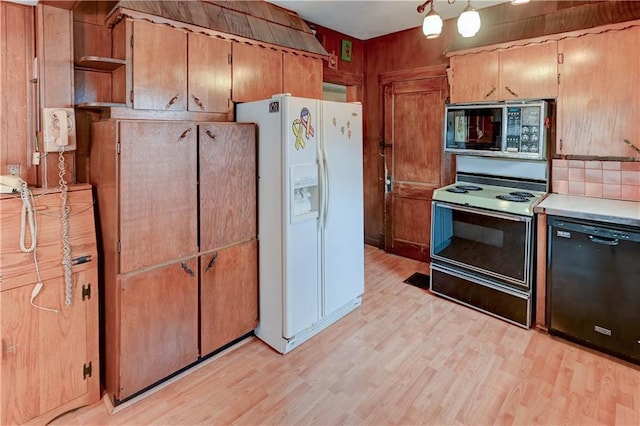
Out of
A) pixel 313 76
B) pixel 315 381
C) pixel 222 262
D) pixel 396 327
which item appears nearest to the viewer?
pixel 315 381

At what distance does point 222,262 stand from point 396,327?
4.83 feet

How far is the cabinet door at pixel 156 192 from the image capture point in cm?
204

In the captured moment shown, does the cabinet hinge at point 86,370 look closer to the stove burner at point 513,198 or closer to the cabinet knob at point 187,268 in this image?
the cabinet knob at point 187,268

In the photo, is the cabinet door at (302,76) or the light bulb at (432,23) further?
the cabinet door at (302,76)

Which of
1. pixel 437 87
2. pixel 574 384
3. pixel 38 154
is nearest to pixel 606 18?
pixel 437 87

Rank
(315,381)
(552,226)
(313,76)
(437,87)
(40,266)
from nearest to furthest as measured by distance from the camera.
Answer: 1. (40,266)
2. (315,381)
3. (552,226)
4. (313,76)
5. (437,87)

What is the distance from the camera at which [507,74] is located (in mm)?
3266

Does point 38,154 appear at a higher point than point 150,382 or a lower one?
higher

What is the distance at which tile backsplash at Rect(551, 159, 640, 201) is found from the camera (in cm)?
291

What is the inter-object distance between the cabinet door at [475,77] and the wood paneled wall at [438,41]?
0.13m

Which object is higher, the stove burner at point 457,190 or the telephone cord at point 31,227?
the stove burner at point 457,190

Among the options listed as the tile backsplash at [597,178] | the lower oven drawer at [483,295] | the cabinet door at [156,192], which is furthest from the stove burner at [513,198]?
the cabinet door at [156,192]

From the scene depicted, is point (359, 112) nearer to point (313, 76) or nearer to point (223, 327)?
point (313, 76)

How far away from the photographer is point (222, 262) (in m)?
2.56
